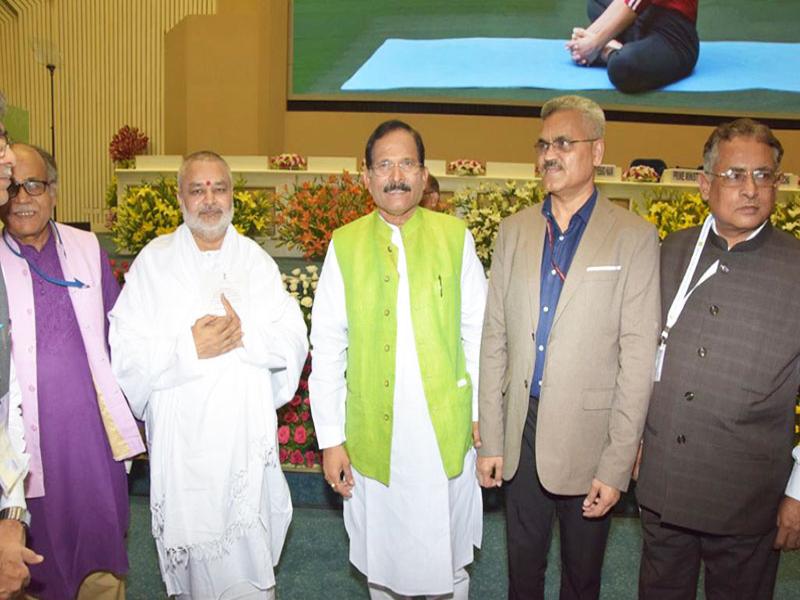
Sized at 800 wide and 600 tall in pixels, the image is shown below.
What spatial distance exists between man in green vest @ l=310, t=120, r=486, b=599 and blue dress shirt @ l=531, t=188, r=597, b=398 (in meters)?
0.31

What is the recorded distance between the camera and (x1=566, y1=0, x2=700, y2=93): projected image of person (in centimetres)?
975

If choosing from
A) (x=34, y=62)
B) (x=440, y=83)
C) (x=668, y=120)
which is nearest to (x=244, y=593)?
(x=440, y=83)

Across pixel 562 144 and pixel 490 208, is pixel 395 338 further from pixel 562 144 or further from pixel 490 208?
pixel 490 208

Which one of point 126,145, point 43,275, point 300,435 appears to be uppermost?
point 126,145

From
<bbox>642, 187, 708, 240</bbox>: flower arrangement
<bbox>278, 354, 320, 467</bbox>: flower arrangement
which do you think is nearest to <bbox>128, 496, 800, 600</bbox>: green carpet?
<bbox>278, 354, 320, 467</bbox>: flower arrangement

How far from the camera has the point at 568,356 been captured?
82.6 inches

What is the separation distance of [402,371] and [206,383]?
2.43ft

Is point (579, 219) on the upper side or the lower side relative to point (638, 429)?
upper

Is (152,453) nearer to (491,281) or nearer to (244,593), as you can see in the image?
(244,593)

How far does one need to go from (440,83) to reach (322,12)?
7.42 feet

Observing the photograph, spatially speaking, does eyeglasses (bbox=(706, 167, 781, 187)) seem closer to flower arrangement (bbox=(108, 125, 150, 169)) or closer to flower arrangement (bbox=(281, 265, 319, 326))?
flower arrangement (bbox=(281, 265, 319, 326))

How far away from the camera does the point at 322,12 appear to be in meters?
10.5

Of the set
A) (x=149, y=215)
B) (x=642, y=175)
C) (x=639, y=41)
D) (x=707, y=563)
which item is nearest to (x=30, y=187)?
(x=707, y=563)

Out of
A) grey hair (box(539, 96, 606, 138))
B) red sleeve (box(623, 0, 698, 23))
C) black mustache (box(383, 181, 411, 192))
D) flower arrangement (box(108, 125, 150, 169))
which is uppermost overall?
red sleeve (box(623, 0, 698, 23))
